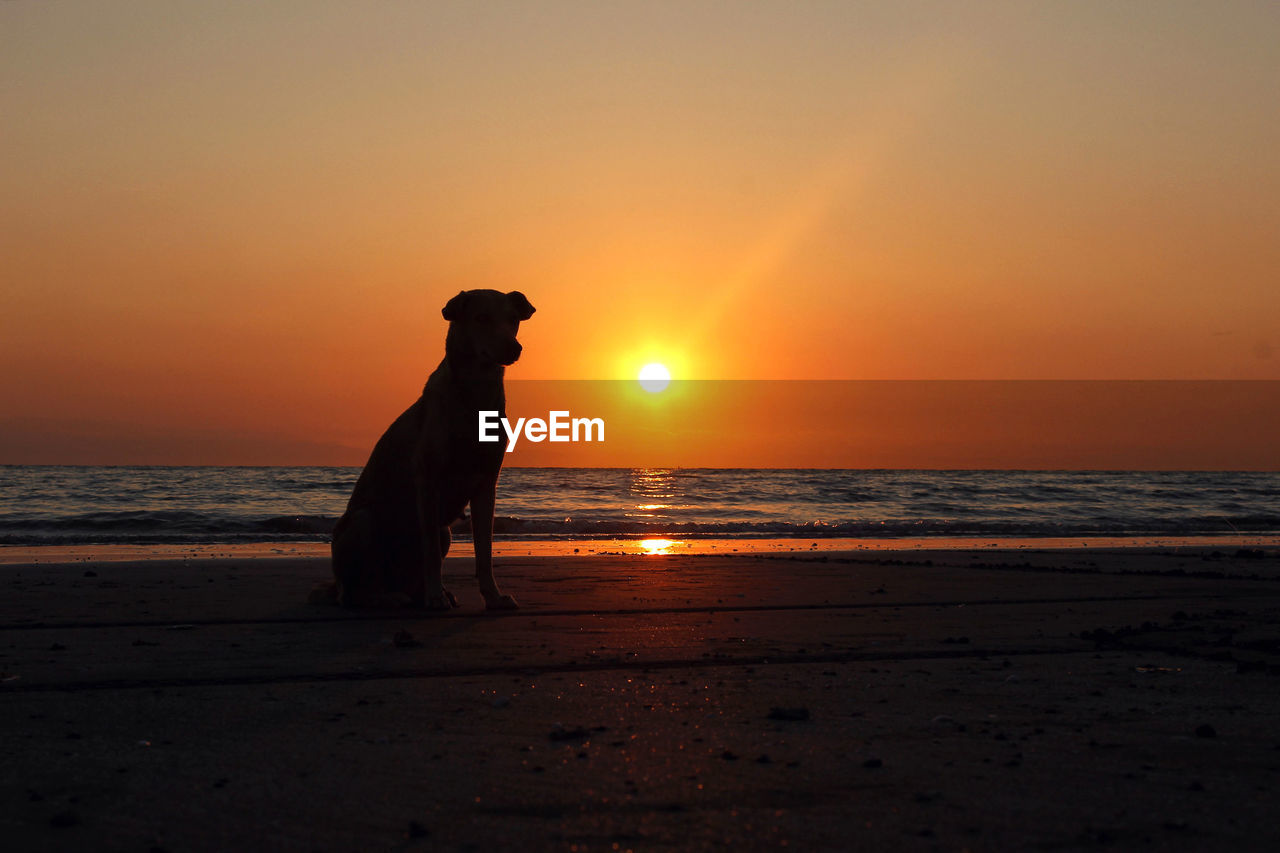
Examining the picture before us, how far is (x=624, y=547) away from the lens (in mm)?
18438

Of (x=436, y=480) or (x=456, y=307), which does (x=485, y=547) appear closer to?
(x=436, y=480)

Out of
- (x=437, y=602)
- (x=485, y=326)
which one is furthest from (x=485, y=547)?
(x=485, y=326)

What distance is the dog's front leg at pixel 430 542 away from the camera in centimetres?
804

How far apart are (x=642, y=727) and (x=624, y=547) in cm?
1443

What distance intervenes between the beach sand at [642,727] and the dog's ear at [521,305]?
218 centimetres

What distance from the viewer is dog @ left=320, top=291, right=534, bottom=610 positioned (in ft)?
25.3

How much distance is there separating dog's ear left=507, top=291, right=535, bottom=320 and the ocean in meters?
14.5

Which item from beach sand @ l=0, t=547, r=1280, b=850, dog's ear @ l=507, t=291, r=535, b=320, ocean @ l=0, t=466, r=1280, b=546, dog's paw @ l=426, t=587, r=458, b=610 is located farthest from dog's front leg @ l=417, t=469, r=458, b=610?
ocean @ l=0, t=466, r=1280, b=546

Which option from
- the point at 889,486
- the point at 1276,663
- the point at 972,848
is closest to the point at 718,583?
the point at 1276,663

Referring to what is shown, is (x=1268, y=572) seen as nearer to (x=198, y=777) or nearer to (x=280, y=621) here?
(x=280, y=621)

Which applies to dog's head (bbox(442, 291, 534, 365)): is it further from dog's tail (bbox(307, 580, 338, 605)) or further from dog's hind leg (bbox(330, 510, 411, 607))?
dog's tail (bbox(307, 580, 338, 605))

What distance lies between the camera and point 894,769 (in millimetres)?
3406

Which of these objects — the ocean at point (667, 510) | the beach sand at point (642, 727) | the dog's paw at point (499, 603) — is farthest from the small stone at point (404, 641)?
the ocean at point (667, 510)

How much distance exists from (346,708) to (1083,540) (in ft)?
67.8
